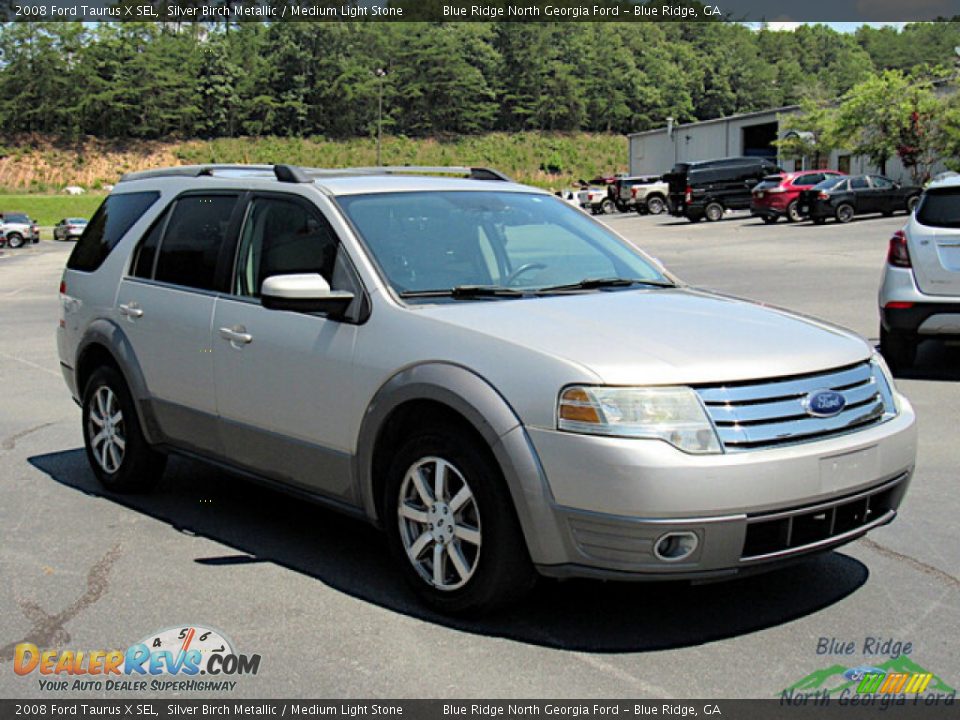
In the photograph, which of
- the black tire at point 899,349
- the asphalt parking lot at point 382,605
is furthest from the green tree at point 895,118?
the asphalt parking lot at point 382,605

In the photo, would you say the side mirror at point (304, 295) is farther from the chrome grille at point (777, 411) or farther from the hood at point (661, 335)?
the chrome grille at point (777, 411)

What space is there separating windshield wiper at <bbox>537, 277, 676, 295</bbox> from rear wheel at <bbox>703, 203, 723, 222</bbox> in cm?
3910

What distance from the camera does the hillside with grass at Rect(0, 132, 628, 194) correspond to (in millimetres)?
110562

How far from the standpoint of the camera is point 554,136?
133 m

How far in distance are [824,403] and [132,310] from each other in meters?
3.75

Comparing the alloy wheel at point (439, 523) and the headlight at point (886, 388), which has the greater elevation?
the headlight at point (886, 388)

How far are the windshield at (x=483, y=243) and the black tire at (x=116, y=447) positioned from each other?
1.96m

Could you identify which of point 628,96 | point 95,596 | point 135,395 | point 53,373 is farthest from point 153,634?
point 628,96

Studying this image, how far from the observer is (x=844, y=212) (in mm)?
36844

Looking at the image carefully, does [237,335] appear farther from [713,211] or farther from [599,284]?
[713,211]

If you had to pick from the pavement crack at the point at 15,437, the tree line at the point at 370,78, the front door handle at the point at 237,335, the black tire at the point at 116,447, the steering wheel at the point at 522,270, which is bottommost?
the pavement crack at the point at 15,437

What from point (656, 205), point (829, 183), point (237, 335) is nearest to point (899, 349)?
point (237, 335)

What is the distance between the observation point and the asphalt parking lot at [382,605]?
375 centimetres

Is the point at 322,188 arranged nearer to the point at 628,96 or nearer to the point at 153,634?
the point at 153,634
